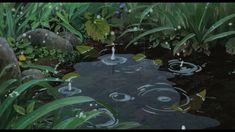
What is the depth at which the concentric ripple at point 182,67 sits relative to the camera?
14.1ft

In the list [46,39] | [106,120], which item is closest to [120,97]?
[106,120]

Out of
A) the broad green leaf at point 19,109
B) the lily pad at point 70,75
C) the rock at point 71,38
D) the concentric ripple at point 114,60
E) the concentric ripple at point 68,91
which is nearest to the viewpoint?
the broad green leaf at point 19,109

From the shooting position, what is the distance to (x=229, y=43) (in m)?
4.57

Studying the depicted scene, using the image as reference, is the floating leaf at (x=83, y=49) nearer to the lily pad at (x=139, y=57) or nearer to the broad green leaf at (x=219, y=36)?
the lily pad at (x=139, y=57)

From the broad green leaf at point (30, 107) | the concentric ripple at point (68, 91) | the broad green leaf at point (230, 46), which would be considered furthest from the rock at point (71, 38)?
the broad green leaf at point (30, 107)

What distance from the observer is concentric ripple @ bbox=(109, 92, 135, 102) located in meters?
3.88

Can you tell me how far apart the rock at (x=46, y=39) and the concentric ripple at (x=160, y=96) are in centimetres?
104

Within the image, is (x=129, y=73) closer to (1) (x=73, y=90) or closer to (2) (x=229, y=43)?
(1) (x=73, y=90)

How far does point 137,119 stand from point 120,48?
55.9 inches

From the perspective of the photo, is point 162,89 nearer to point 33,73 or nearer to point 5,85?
point 33,73

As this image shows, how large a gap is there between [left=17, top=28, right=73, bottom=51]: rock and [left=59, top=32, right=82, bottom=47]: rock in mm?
187

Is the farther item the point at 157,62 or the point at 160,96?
the point at 157,62

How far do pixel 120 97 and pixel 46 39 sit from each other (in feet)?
3.84

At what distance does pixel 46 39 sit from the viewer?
4.70m
